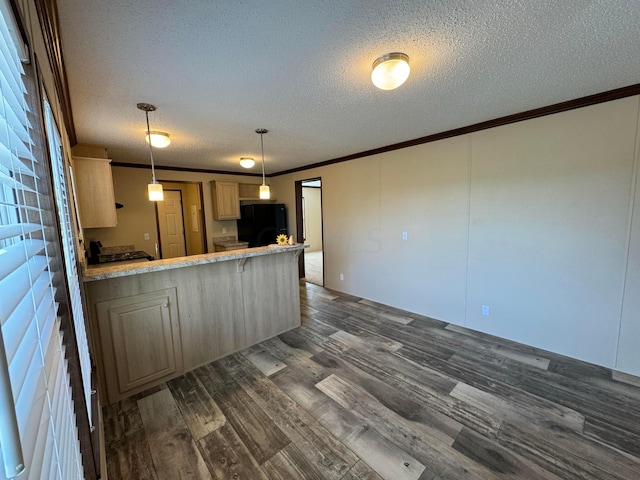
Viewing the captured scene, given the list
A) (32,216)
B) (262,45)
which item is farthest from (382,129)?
(32,216)

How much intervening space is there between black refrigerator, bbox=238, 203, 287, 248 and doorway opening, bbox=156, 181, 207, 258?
1.23 metres

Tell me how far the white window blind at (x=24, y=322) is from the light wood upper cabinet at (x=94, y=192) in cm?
308

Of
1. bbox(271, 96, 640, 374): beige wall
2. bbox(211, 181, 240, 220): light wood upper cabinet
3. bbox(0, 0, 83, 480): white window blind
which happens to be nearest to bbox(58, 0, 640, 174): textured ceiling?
bbox(271, 96, 640, 374): beige wall

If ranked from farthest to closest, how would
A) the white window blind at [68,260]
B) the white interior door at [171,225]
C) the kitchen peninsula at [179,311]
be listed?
the white interior door at [171,225]
the kitchen peninsula at [179,311]
the white window blind at [68,260]

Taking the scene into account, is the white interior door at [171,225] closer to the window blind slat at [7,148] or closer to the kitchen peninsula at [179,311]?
the kitchen peninsula at [179,311]

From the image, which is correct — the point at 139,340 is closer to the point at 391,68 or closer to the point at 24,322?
the point at 24,322

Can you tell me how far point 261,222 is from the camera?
562cm

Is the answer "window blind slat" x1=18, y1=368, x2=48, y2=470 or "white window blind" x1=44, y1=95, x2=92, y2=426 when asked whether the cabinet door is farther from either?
"window blind slat" x1=18, y1=368, x2=48, y2=470

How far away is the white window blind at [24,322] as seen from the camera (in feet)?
1.30

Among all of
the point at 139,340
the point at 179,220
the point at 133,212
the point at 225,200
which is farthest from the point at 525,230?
the point at 179,220

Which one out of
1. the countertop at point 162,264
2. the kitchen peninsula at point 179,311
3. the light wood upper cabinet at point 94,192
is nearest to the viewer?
the countertop at point 162,264

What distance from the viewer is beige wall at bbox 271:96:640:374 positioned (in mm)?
2389

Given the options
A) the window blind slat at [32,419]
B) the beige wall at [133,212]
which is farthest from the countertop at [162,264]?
the beige wall at [133,212]

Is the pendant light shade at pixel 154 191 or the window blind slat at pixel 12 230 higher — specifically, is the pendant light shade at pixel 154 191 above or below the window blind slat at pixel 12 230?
above
